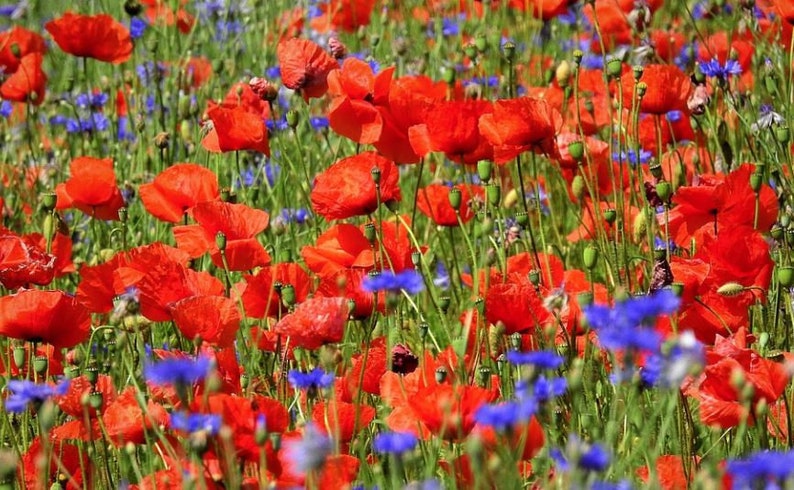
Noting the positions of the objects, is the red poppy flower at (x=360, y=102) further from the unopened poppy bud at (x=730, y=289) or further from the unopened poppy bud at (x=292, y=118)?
the unopened poppy bud at (x=730, y=289)

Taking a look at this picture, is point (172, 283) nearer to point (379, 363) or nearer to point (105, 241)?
point (379, 363)

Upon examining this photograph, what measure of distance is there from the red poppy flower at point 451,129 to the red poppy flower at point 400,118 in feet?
0.08

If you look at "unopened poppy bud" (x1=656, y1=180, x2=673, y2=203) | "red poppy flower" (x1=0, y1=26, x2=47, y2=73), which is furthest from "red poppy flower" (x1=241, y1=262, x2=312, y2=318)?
"red poppy flower" (x1=0, y1=26, x2=47, y2=73)

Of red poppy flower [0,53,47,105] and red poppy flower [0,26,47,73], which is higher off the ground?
red poppy flower [0,26,47,73]

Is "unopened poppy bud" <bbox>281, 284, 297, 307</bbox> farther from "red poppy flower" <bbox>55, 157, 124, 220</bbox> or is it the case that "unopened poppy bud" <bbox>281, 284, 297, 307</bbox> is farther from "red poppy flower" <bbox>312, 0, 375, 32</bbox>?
"red poppy flower" <bbox>312, 0, 375, 32</bbox>

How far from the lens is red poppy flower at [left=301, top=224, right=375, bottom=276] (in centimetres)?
213

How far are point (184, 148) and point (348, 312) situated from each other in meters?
1.74

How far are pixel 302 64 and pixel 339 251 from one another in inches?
18.6

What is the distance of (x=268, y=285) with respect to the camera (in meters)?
2.05

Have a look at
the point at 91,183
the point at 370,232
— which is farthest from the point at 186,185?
the point at 370,232

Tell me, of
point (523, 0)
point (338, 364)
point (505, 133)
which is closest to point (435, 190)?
point (505, 133)

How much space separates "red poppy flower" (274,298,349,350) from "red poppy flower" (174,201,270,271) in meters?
0.38

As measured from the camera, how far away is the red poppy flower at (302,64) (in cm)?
244

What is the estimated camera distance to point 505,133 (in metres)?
2.13
